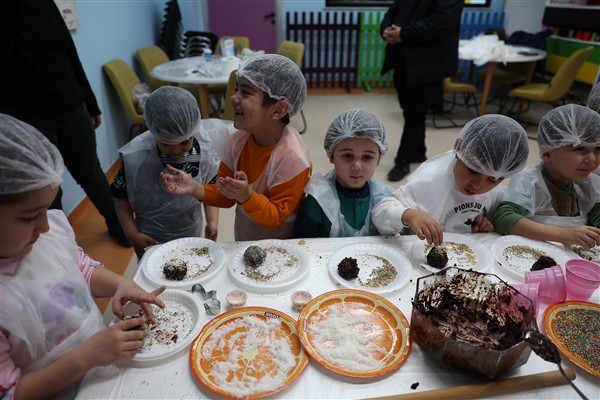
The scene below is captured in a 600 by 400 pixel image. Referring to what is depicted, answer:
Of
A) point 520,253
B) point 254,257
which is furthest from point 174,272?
point 520,253

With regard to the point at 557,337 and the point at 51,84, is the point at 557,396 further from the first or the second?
the point at 51,84

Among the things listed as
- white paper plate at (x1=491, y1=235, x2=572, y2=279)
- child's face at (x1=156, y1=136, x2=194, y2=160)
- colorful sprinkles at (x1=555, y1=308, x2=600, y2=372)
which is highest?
child's face at (x1=156, y1=136, x2=194, y2=160)

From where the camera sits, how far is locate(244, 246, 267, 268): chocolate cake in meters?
1.24

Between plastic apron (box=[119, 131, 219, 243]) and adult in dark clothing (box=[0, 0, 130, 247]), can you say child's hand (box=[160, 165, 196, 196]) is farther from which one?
adult in dark clothing (box=[0, 0, 130, 247])

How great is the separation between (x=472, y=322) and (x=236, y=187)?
2.76 ft

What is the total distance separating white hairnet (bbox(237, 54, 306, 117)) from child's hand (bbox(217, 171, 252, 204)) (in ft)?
1.22

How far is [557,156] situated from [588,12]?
16.3 feet

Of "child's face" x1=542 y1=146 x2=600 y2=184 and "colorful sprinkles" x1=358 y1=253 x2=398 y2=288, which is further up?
"child's face" x1=542 y1=146 x2=600 y2=184

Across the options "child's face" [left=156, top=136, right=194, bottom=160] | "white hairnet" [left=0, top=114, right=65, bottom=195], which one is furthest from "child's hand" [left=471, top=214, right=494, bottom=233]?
"white hairnet" [left=0, top=114, right=65, bottom=195]

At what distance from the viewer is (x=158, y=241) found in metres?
1.81

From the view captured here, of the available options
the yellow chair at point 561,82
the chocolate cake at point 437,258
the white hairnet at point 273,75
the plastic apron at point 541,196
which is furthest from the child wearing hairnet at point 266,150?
the yellow chair at point 561,82

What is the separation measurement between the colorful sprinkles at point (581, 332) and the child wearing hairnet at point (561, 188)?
392 mm

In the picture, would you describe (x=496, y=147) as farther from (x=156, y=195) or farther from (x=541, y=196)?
(x=156, y=195)

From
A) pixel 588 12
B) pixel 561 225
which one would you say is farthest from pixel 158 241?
pixel 588 12
